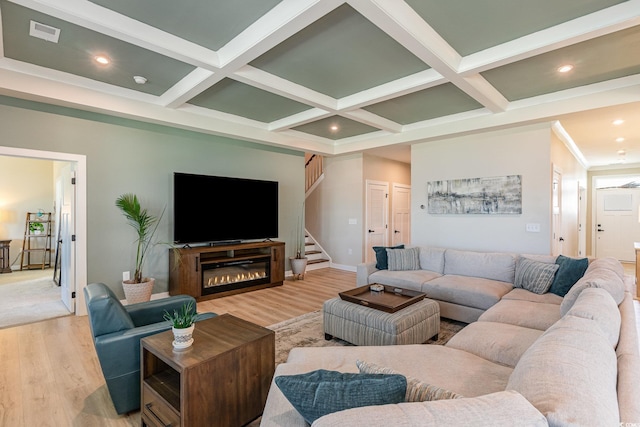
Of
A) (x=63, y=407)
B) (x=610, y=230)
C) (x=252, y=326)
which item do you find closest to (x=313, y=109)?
(x=252, y=326)

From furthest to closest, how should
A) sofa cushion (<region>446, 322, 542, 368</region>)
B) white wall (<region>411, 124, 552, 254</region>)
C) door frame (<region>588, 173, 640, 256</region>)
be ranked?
door frame (<region>588, 173, 640, 256</region>), white wall (<region>411, 124, 552, 254</region>), sofa cushion (<region>446, 322, 542, 368</region>)

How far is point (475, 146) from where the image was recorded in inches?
195

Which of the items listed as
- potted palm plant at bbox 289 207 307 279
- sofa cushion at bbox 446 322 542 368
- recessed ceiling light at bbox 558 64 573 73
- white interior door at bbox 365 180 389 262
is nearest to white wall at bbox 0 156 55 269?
potted palm plant at bbox 289 207 307 279

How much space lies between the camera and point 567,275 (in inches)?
128

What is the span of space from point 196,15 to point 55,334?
11.6ft

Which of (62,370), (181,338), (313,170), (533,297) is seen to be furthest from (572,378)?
(313,170)

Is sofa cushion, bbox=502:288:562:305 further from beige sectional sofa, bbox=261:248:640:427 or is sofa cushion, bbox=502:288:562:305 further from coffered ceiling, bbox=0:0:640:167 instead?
coffered ceiling, bbox=0:0:640:167

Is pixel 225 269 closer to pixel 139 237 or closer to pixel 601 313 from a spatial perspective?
pixel 139 237

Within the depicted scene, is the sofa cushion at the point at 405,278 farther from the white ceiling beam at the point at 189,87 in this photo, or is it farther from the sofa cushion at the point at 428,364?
the white ceiling beam at the point at 189,87

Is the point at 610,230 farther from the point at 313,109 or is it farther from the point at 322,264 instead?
the point at 313,109

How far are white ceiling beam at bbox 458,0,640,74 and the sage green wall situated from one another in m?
3.89

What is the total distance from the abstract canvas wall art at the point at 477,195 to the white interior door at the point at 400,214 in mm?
2253

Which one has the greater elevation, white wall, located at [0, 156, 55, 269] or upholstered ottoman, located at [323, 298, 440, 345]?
white wall, located at [0, 156, 55, 269]

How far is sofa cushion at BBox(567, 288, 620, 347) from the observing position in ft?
4.63
